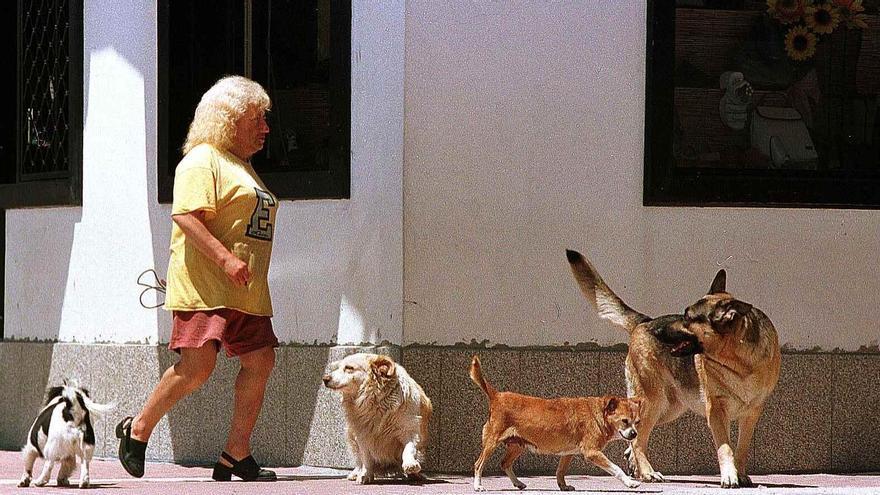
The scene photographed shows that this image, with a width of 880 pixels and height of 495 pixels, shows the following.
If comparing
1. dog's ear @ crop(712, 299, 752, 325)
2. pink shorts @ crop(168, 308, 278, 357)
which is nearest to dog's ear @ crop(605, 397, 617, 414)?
dog's ear @ crop(712, 299, 752, 325)

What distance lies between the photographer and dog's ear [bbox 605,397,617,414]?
8.37 meters

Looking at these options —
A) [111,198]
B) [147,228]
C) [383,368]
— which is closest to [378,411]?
[383,368]

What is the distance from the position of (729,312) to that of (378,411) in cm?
195

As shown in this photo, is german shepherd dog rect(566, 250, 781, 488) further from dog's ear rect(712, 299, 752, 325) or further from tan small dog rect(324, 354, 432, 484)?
tan small dog rect(324, 354, 432, 484)

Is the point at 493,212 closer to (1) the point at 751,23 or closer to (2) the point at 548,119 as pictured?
(2) the point at 548,119

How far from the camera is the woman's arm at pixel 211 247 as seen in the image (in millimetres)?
8586

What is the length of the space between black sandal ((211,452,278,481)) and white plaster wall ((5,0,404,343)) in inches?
38.0

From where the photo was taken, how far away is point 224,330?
8867 millimetres

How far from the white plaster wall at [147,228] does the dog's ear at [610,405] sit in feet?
5.16

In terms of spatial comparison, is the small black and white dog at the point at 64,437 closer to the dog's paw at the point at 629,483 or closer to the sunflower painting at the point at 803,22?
the dog's paw at the point at 629,483

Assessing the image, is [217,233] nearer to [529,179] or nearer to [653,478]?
[529,179]

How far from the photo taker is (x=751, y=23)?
10.1 m

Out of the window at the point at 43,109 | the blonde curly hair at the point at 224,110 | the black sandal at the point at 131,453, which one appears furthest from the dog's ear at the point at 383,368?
the window at the point at 43,109

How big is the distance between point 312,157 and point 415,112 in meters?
0.89
